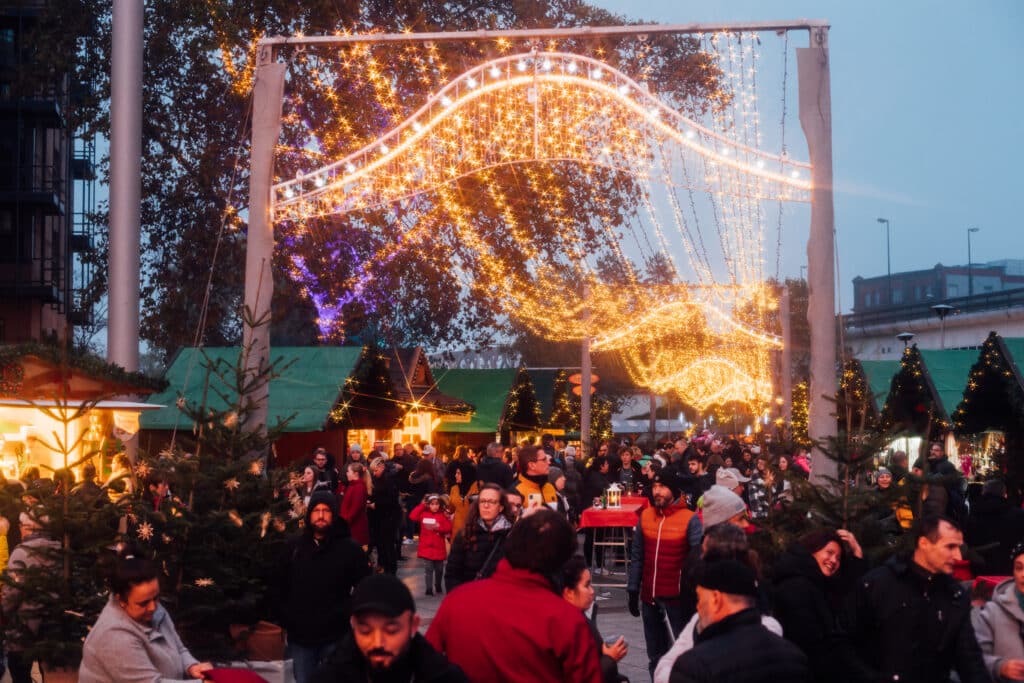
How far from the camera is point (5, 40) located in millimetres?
40000

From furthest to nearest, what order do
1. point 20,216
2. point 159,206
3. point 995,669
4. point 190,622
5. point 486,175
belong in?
point 20,216 → point 159,206 → point 486,175 → point 190,622 → point 995,669

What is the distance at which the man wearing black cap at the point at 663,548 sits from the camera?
1021 centimetres

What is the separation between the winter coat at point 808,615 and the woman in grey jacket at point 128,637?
9.42ft

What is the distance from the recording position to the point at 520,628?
5254mm

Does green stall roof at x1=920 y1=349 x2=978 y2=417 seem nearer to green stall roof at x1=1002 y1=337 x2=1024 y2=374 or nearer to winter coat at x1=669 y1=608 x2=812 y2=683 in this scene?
green stall roof at x1=1002 y1=337 x2=1024 y2=374

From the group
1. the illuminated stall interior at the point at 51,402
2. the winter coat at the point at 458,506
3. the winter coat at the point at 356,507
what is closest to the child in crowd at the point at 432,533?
the winter coat at the point at 458,506

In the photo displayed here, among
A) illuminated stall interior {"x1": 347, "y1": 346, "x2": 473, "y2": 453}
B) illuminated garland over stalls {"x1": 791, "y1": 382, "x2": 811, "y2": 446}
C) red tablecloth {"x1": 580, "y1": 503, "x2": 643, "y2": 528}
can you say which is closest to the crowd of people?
red tablecloth {"x1": 580, "y1": 503, "x2": 643, "y2": 528}

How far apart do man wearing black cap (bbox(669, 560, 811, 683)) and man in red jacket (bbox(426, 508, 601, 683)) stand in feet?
1.60

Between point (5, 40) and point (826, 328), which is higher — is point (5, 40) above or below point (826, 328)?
above

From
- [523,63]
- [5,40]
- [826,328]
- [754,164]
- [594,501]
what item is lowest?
[594,501]

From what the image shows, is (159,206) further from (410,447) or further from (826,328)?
(826,328)

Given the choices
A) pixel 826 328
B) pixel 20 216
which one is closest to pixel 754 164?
pixel 826 328

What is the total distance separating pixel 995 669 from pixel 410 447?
20.7 metres

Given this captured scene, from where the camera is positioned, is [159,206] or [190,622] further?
[159,206]
